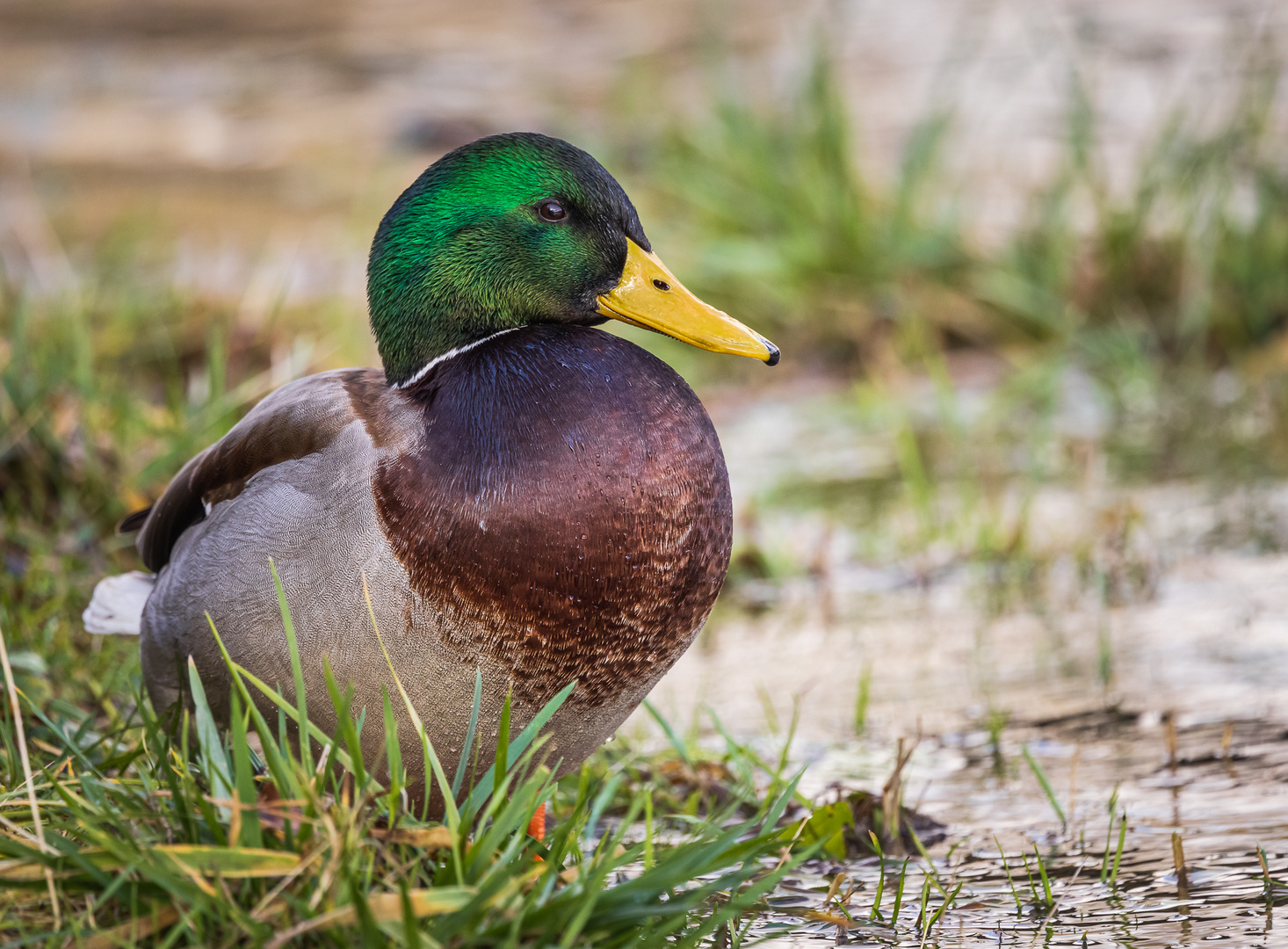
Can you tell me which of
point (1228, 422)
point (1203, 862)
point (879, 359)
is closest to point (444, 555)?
point (1203, 862)

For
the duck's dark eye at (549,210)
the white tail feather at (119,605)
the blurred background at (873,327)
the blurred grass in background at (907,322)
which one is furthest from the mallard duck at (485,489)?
the blurred grass in background at (907,322)

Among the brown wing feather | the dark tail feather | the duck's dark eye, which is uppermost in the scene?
the duck's dark eye

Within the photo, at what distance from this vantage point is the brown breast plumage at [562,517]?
2.47m

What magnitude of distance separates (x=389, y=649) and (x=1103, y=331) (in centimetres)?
415

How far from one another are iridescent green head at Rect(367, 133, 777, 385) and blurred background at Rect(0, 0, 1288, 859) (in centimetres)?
88

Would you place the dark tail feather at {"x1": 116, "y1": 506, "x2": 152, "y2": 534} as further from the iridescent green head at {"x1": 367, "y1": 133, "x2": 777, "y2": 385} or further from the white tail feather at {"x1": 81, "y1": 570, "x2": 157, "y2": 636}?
the iridescent green head at {"x1": 367, "y1": 133, "x2": 777, "y2": 385}

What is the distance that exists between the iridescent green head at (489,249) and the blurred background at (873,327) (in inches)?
34.5

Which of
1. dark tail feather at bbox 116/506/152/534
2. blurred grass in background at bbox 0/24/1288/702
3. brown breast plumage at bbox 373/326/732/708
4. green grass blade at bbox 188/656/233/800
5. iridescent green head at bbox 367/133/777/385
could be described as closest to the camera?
green grass blade at bbox 188/656/233/800

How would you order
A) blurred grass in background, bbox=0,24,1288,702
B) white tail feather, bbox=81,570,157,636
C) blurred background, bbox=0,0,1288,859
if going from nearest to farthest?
white tail feather, bbox=81,570,157,636
blurred background, bbox=0,0,1288,859
blurred grass in background, bbox=0,24,1288,702

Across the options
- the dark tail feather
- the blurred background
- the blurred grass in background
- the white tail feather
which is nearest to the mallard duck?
the white tail feather

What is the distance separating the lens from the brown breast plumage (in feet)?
8.09

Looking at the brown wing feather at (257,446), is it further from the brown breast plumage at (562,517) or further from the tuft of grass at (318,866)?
the tuft of grass at (318,866)

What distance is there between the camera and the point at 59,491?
4.24m

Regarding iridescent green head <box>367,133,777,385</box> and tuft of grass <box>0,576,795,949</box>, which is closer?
tuft of grass <box>0,576,795,949</box>
